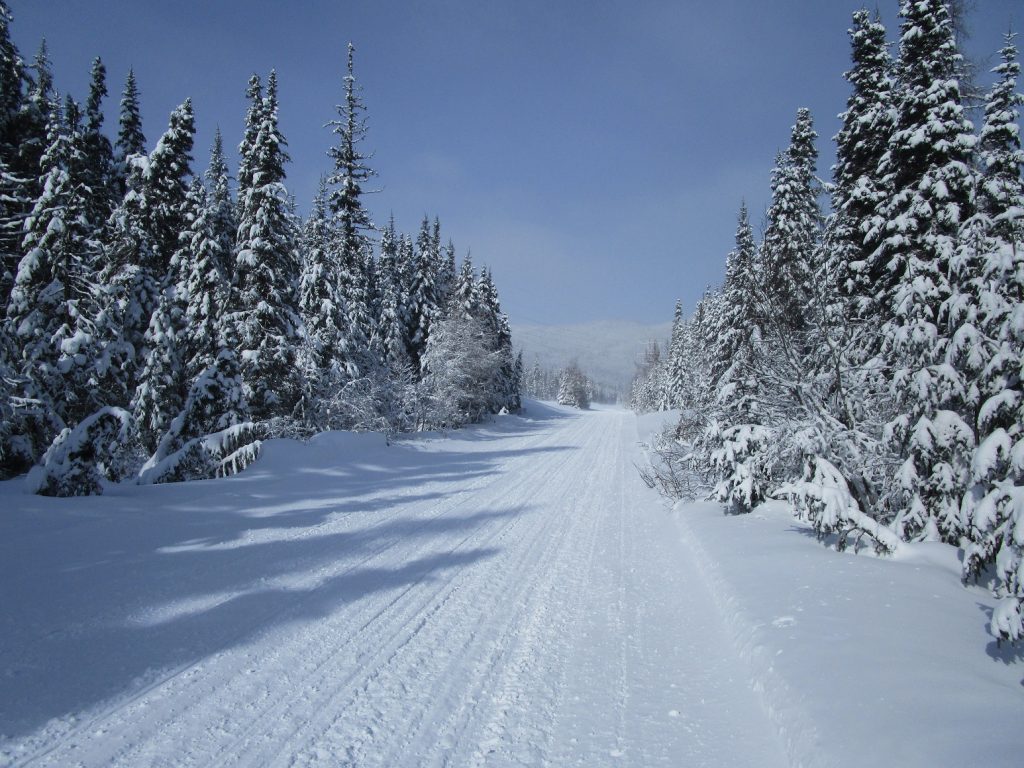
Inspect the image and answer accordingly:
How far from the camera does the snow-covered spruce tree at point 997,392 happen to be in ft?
14.8

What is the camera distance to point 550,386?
154625 mm

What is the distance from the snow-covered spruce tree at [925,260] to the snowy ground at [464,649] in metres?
1.71

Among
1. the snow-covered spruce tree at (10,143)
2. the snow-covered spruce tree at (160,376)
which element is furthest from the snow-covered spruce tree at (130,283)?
the snow-covered spruce tree at (10,143)

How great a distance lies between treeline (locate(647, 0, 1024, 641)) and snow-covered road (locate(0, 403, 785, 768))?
2830mm

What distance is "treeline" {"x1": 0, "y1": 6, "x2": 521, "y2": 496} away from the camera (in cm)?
1298

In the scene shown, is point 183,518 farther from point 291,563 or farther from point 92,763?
point 92,763

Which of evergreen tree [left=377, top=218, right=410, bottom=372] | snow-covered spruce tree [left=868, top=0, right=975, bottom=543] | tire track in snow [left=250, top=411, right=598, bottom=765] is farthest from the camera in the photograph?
evergreen tree [left=377, top=218, right=410, bottom=372]

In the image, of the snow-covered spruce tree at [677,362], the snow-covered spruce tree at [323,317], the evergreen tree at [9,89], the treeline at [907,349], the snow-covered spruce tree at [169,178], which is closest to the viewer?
the treeline at [907,349]

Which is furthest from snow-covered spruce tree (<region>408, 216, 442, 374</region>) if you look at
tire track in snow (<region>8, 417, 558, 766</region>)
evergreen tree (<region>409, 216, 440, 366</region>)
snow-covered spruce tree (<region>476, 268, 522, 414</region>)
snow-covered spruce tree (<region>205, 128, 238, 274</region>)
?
tire track in snow (<region>8, 417, 558, 766</region>)

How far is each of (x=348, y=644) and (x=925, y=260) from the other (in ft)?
40.9

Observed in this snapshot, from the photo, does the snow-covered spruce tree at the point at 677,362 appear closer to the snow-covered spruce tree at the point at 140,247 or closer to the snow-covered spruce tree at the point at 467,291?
the snow-covered spruce tree at the point at 467,291

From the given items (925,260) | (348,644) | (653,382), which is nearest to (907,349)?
(925,260)

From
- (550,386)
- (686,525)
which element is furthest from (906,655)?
(550,386)

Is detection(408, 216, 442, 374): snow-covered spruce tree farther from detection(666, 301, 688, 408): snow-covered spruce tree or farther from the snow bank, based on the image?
the snow bank
